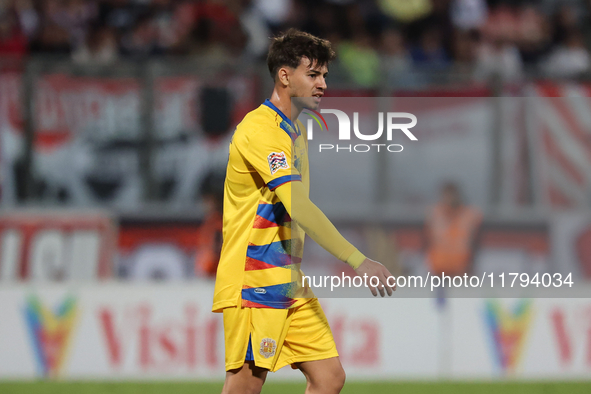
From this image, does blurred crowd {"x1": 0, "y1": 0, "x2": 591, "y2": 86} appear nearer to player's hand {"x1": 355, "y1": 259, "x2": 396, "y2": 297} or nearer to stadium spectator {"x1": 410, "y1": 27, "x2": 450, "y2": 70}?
stadium spectator {"x1": 410, "y1": 27, "x2": 450, "y2": 70}

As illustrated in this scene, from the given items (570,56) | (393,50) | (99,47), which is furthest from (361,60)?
(99,47)

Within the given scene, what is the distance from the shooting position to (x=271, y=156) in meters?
3.32

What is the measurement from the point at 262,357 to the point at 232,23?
6.13 metres

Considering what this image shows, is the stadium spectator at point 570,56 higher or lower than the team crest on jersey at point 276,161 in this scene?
higher

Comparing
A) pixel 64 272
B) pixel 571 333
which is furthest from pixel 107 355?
pixel 571 333

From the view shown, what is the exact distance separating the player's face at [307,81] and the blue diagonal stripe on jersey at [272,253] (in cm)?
63

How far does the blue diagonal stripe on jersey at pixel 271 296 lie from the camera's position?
346 centimetres

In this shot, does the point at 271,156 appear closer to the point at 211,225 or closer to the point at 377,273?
the point at 377,273

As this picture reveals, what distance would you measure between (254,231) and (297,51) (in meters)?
0.78

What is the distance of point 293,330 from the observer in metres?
3.56

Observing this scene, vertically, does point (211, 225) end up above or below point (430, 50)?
below

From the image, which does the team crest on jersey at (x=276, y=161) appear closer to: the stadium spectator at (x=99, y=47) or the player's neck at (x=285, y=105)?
the player's neck at (x=285, y=105)

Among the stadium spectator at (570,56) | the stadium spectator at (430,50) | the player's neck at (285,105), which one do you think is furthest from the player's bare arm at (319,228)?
the stadium spectator at (570,56)

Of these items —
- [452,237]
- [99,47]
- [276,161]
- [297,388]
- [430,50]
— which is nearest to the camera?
[276,161]
